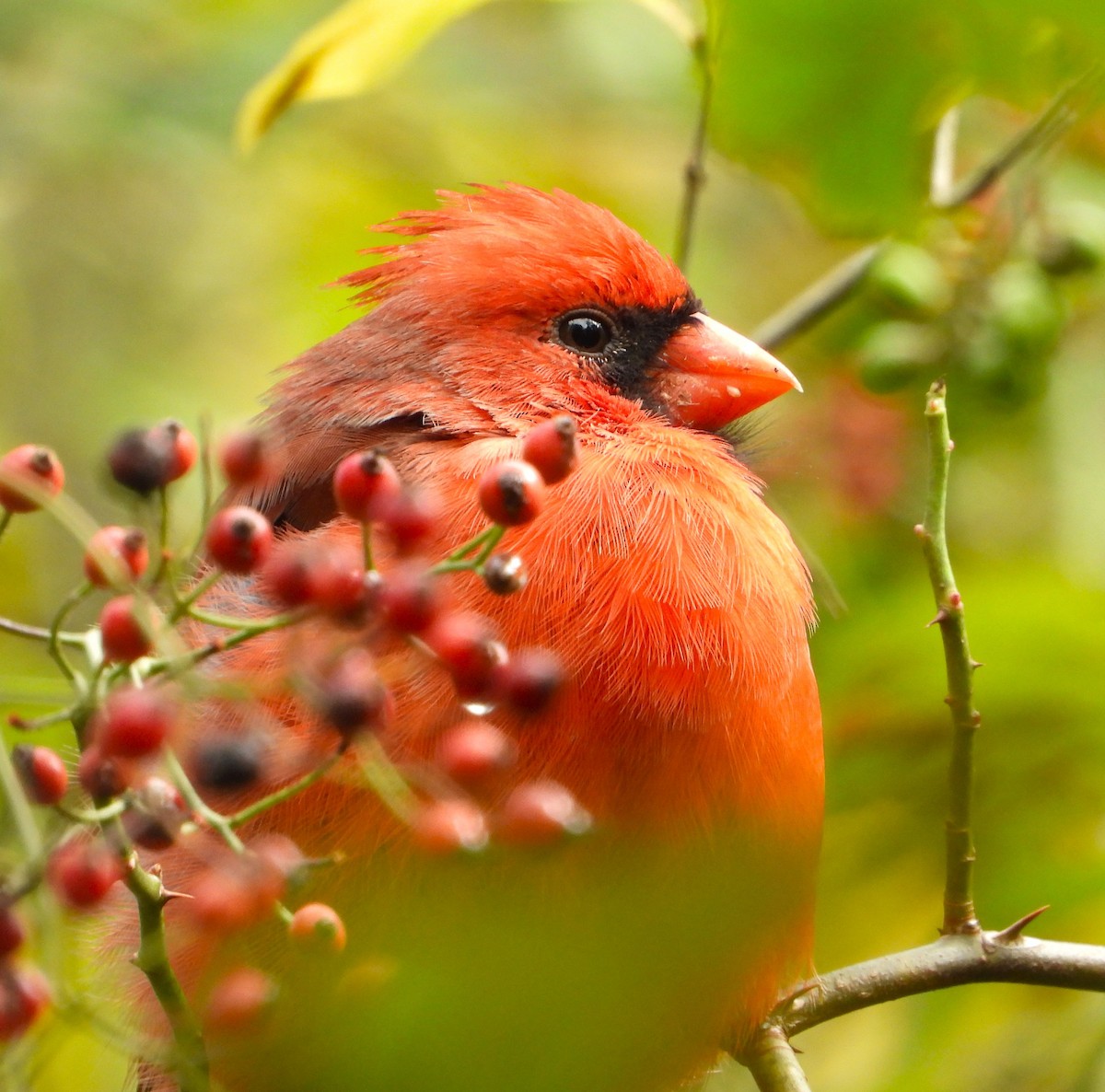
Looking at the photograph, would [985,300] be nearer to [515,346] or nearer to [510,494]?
[515,346]

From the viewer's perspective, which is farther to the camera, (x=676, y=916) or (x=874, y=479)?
(x=874, y=479)

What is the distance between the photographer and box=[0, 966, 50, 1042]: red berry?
1.45 metres

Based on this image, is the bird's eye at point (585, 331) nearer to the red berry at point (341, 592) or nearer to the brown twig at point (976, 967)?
the brown twig at point (976, 967)

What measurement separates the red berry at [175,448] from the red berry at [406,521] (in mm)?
223

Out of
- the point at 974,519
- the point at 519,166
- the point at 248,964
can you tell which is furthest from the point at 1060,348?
the point at 248,964

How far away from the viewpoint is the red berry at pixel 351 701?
4.98 feet

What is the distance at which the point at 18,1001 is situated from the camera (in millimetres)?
1454

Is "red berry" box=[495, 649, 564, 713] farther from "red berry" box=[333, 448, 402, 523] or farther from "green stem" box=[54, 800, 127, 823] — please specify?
"green stem" box=[54, 800, 127, 823]

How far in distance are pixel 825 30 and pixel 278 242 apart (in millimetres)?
3781

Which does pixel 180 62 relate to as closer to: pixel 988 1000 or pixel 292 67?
pixel 292 67

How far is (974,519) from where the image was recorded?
4.61 m

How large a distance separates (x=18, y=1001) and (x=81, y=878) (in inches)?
4.5

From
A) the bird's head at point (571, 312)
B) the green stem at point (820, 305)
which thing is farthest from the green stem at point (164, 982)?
the green stem at point (820, 305)

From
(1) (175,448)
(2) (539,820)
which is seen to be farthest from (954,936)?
(1) (175,448)
